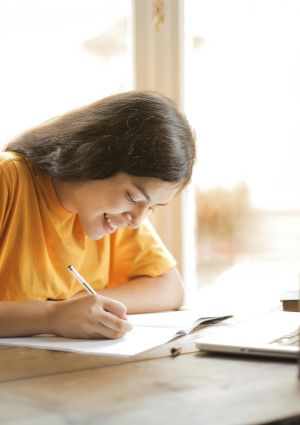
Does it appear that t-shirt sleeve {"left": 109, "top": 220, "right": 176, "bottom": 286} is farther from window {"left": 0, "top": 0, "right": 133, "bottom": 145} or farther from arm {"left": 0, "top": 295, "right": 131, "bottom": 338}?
window {"left": 0, "top": 0, "right": 133, "bottom": 145}

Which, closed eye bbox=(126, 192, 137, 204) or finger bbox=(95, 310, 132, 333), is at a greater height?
closed eye bbox=(126, 192, 137, 204)

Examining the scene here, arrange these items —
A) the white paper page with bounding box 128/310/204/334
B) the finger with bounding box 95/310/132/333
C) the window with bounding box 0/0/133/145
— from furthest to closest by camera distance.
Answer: the window with bounding box 0/0/133/145 < the white paper page with bounding box 128/310/204/334 < the finger with bounding box 95/310/132/333

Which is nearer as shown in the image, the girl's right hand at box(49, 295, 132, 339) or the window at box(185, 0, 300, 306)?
the girl's right hand at box(49, 295, 132, 339)

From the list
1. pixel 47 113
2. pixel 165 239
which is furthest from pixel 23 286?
pixel 47 113

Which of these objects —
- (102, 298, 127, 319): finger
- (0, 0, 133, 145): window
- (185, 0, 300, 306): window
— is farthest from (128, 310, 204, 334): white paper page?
(0, 0, 133, 145): window

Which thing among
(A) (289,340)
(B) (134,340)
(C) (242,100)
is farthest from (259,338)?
(C) (242,100)

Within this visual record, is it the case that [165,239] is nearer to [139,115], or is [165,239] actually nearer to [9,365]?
[139,115]

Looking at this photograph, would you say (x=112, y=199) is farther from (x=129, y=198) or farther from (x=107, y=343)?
(x=107, y=343)

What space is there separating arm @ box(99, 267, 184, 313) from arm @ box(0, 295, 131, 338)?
1.26ft

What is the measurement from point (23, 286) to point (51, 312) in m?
0.28

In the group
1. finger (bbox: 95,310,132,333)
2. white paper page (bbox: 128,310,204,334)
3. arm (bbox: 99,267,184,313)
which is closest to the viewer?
finger (bbox: 95,310,132,333)

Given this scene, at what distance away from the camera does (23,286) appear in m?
1.84

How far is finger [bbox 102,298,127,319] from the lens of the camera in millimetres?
1551

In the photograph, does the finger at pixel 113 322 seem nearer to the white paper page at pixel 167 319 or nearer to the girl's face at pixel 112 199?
the white paper page at pixel 167 319
